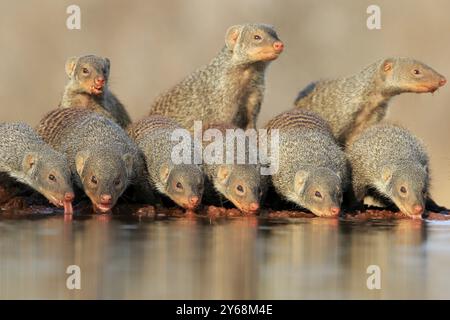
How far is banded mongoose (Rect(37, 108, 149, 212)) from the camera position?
8398 millimetres

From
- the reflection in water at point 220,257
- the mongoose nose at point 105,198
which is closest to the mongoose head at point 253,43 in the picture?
the reflection in water at point 220,257

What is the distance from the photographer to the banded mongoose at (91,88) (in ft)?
34.1

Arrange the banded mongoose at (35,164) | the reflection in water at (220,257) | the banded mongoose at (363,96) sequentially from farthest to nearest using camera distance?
the banded mongoose at (363,96) < the banded mongoose at (35,164) < the reflection in water at (220,257)

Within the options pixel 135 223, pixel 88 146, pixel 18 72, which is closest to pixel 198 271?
pixel 135 223

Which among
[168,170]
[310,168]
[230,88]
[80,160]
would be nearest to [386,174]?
[310,168]

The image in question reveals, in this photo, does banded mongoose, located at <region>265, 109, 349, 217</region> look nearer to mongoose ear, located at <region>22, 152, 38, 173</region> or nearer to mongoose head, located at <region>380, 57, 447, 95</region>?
mongoose head, located at <region>380, 57, 447, 95</region>

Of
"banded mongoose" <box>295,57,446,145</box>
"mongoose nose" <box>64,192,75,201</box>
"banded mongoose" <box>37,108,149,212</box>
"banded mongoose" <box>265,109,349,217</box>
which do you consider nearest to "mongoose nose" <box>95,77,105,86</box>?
"banded mongoose" <box>37,108,149,212</box>

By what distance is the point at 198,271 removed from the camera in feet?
20.8

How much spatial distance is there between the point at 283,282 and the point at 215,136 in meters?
3.40

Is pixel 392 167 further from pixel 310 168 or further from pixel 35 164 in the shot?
pixel 35 164

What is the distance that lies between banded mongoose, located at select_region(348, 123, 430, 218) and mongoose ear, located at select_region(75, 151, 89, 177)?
222cm

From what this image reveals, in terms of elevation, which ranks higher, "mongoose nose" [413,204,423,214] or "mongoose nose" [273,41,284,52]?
"mongoose nose" [273,41,284,52]

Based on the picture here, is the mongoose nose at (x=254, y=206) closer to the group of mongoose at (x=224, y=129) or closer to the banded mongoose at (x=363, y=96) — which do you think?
the group of mongoose at (x=224, y=129)

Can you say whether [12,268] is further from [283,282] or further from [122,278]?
[283,282]
